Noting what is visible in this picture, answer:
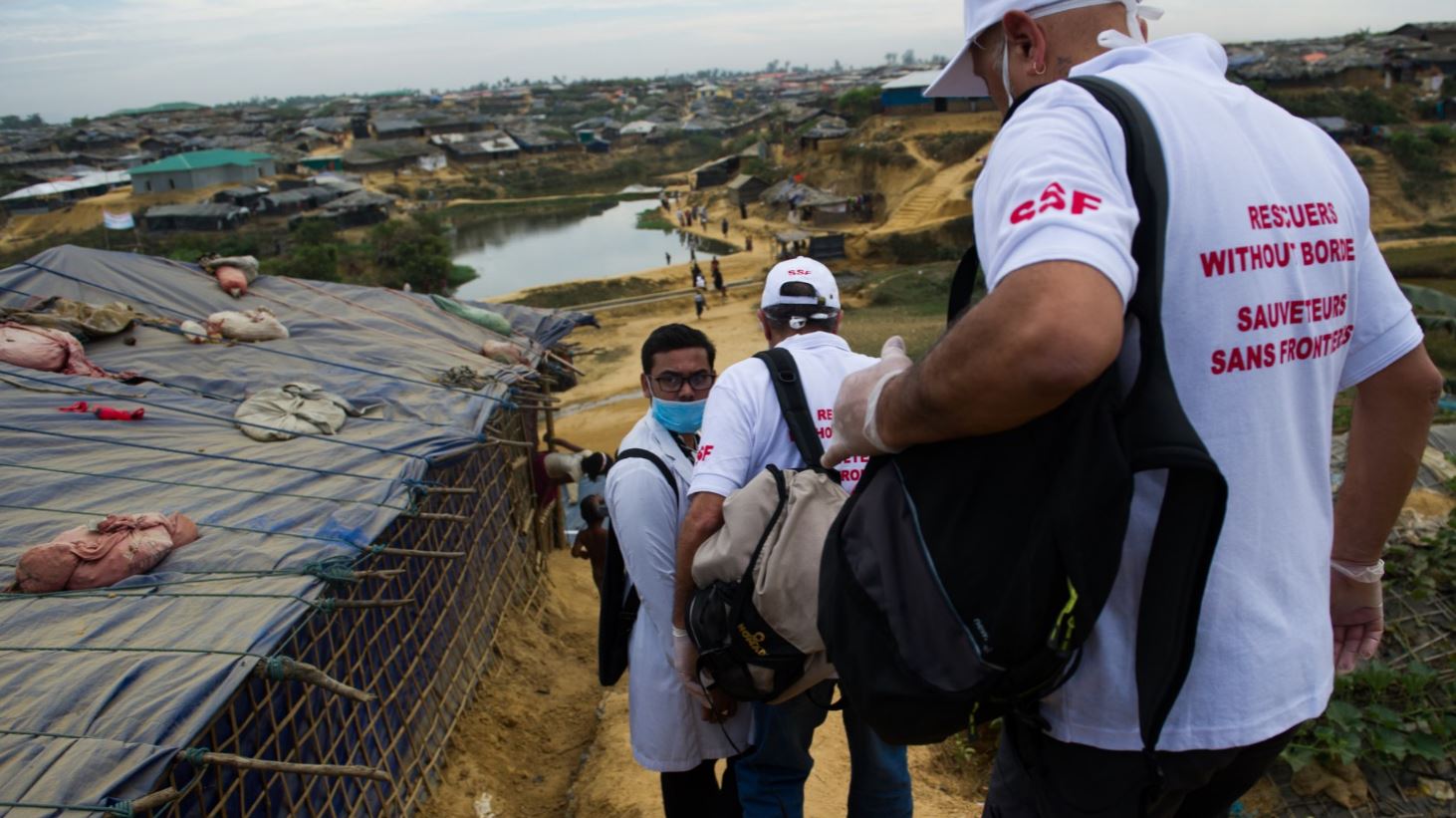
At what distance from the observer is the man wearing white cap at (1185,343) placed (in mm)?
1119

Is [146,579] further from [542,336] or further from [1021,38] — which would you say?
[542,336]

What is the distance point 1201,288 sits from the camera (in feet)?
3.99

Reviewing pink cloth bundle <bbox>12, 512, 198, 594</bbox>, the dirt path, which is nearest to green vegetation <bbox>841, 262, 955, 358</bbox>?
the dirt path

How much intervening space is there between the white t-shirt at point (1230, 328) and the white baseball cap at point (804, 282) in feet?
4.41

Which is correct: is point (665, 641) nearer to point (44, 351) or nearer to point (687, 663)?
point (687, 663)

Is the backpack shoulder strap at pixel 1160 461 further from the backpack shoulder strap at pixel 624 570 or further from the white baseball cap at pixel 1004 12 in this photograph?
the backpack shoulder strap at pixel 624 570

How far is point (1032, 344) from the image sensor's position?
1.08 m

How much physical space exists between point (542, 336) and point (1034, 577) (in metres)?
9.44

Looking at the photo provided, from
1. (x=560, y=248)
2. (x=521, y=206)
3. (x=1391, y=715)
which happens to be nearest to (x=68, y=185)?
(x=521, y=206)

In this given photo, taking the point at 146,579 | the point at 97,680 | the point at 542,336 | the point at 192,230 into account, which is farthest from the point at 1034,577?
the point at 192,230

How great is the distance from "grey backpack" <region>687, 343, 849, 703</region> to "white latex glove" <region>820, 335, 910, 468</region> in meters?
0.45

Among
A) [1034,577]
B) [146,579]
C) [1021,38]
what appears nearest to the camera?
[1034,577]

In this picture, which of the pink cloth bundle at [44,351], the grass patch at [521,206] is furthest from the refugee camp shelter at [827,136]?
the pink cloth bundle at [44,351]

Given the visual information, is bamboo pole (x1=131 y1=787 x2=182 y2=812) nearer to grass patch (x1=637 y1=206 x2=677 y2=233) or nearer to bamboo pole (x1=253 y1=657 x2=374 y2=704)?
bamboo pole (x1=253 y1=657 x2=374 y2=704)
